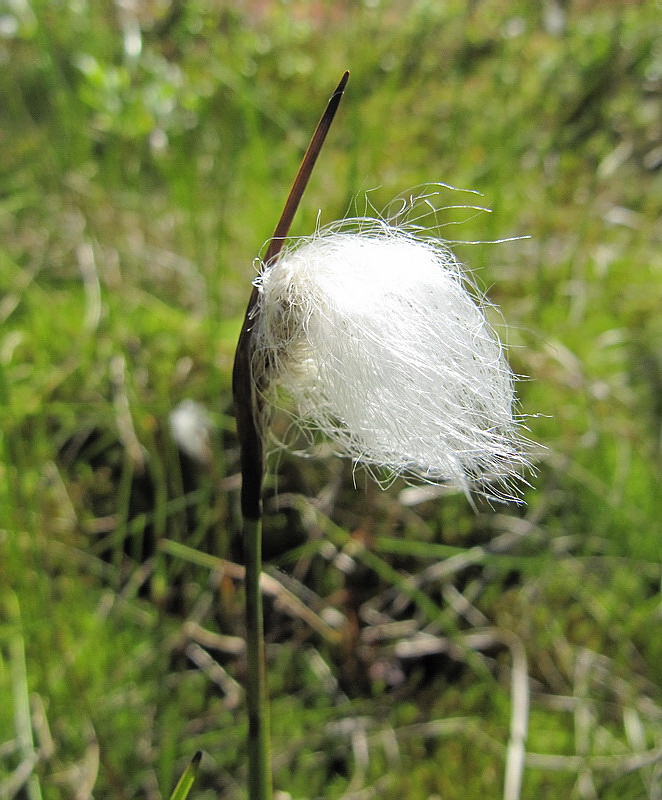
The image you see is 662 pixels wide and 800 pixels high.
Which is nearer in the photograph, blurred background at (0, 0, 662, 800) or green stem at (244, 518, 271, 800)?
green stem at (244, 518, 271, 800)

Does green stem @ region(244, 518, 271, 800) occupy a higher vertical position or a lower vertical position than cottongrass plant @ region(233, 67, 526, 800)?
lower

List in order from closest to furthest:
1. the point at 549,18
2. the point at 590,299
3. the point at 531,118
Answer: the point at 549,18 < the point at 590,299 < the point at 531,118

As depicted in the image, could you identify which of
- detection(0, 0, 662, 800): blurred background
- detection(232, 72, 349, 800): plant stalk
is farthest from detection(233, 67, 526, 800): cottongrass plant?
detection(0, 0, 662, 800): blurred background

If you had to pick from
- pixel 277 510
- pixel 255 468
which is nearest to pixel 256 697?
pixel 255 468

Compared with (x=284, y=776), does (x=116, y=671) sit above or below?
above

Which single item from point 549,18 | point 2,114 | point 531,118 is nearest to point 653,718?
point 549,18

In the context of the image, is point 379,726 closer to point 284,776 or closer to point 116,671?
point 284,776

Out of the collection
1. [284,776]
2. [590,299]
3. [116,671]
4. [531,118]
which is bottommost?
[284,776]

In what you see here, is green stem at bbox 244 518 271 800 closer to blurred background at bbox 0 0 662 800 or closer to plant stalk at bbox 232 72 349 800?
plant stalk at bbox 232 72 349 800
